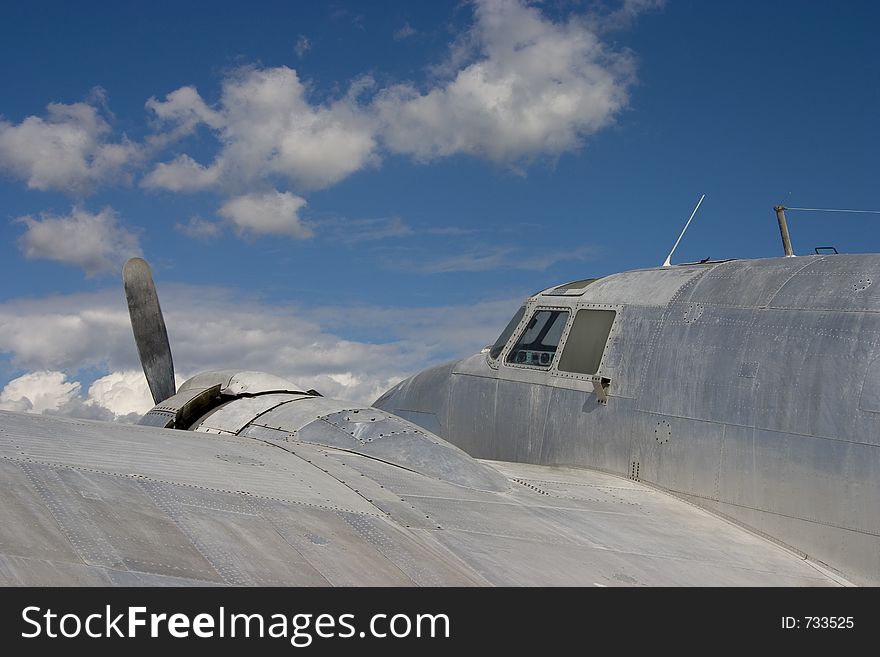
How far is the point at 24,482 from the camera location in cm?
483

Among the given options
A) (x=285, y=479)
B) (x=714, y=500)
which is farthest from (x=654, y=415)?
(x=285, y=479)

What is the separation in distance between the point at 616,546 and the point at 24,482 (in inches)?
165

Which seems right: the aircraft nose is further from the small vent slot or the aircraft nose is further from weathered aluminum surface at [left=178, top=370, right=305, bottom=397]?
the small vent slot

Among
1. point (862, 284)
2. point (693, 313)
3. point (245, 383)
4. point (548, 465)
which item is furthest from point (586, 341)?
point (245, 383)

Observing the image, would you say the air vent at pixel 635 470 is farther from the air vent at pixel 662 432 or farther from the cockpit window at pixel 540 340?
the cockpit window at pixel 540 340

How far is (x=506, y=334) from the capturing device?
11.1 meters

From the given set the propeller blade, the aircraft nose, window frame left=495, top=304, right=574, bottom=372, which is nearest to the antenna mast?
window frame left=495, top=304, right=574, bottom=372

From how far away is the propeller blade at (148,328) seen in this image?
12.0 meters

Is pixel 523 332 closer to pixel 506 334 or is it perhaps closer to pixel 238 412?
pixel 506 334
